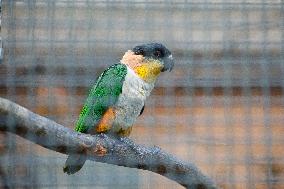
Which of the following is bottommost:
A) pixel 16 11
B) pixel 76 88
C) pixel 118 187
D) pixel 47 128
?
pixel 118 187

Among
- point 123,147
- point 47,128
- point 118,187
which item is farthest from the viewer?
point 118,187

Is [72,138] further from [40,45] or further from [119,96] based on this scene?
[40,45]

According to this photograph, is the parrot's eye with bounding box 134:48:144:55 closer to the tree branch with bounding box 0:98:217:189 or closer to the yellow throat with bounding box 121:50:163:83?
the yellow throat with bounding box 121:50:163:83

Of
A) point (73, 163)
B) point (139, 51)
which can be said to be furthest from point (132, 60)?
point (73, 163)

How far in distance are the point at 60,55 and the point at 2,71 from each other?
0.15 meters

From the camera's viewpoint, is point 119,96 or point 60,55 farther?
point 60,55

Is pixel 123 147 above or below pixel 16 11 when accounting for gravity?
below

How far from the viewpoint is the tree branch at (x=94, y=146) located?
1073 millimetres

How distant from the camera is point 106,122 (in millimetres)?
1550

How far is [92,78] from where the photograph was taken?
6.20 feet

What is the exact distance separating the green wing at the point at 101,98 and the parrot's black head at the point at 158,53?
0.08m

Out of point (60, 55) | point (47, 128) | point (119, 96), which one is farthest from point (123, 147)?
point (60, 55)

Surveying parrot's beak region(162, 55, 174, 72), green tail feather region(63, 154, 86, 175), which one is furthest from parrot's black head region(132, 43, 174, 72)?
green tail feather region(63, 154, 86, 175)

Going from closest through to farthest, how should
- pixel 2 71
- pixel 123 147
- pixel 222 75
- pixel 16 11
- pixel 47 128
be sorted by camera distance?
pixel 47 128
pixel 123 147
pixel 16 11
pixel 2 71
pixel 222 75
